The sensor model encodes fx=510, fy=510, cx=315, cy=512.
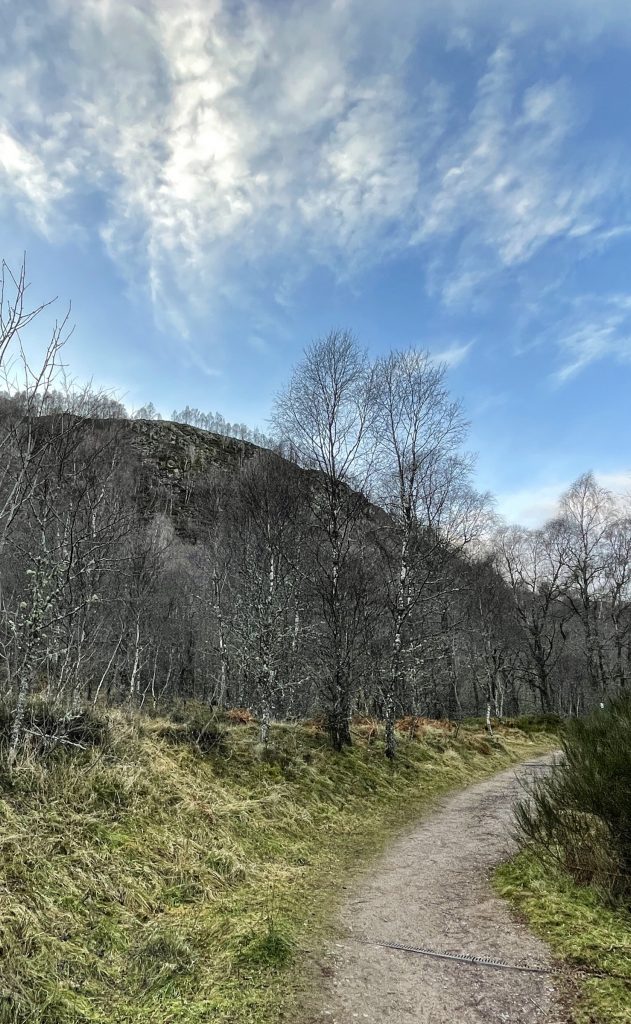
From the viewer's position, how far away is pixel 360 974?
13.3ft

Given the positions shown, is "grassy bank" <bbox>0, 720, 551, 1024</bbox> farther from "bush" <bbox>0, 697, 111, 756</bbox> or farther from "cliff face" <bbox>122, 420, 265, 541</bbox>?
"cliff face" <bbox>122, 420, 265, 541</bbox>

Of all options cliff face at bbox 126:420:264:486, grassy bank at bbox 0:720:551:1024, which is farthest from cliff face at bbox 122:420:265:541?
grassy bank at bbox 0:720:551:1024

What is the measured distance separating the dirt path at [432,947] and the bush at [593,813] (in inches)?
20.8

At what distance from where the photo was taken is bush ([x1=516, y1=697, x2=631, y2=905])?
15.0 feet

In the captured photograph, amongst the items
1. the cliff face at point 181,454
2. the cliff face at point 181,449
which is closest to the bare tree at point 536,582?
the cliff face at point 181,454

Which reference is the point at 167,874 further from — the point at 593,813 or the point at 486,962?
the point at 593,813

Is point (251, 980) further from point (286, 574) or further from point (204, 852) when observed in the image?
point (286, 574)

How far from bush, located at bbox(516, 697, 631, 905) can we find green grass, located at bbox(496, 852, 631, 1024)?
0.19 meters

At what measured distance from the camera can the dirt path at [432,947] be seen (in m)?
3.51

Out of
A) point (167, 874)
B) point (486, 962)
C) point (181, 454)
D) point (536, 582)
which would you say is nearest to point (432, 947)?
point (486, 962)

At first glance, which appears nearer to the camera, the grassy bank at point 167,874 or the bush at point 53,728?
the grassy bank at point 167,874

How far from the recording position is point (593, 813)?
15.8 ft

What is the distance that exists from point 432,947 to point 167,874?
8.78ft

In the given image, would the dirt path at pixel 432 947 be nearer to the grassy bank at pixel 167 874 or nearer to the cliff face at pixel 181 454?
the grassy bank at pixel 167 874
